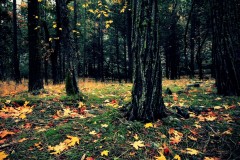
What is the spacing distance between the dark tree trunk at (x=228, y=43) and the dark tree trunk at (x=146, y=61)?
8.00 ft

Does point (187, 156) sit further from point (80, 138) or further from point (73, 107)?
point (73, 107)

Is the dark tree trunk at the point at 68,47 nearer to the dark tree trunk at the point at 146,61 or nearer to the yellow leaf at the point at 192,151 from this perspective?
the dark tree trunk at the point at 146,61

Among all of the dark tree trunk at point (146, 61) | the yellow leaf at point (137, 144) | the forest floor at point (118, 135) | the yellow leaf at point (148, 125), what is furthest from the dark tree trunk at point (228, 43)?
the yellow leaf at point (137, 144)

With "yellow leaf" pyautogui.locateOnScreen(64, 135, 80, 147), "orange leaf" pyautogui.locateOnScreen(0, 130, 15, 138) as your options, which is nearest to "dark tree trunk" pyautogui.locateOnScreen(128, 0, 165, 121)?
"yellow leaf" pyautogui.locateOnScreen(64, 135, 80, 147)

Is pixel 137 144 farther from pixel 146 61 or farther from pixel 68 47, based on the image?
pixel 68 47

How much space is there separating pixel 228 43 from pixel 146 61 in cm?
274

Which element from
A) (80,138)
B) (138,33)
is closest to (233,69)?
(138,33)

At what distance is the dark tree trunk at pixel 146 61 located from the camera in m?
2.95

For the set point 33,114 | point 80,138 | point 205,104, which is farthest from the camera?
point 205,104

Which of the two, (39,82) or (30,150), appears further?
(39,82)

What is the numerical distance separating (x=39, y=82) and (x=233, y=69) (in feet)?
19.6

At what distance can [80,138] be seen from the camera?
2.72 meters

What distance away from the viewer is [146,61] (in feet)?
9.65

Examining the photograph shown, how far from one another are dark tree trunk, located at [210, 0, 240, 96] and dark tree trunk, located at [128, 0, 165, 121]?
8.00 ft
